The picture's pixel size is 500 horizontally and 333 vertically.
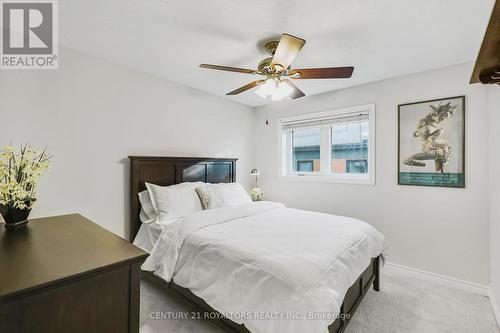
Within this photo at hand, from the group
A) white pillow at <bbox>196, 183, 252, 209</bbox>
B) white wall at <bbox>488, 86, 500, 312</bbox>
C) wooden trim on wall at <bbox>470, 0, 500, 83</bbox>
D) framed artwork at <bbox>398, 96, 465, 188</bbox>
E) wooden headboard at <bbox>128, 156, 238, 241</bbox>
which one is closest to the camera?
wooden trim on wall at <bbox>470, 0, 500, 83</bbox>

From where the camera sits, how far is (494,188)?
6.81 feet

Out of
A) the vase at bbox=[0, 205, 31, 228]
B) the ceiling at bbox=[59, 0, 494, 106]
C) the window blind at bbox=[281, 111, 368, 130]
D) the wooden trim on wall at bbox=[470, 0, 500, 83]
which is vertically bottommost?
the vase at bbox=[0, 205, 31, 228]

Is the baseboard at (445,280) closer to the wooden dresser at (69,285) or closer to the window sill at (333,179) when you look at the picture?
the window sill at (333,179)

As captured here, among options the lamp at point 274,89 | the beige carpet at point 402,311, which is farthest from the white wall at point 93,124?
the lamp at point 274,89

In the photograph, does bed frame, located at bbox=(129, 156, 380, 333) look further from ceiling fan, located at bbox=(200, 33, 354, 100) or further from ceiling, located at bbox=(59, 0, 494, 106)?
ceiling fan, located at bbox=(200, 33, 354, 100)

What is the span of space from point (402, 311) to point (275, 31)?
2644mm

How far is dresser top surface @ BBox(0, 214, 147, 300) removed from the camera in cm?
84

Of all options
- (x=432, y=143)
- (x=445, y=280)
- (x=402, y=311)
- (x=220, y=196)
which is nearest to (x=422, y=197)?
(x=432, y=143)

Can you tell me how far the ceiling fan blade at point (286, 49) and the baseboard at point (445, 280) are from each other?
272 cm

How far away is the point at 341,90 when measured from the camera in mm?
3297

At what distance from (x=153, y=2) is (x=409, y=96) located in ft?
9.26

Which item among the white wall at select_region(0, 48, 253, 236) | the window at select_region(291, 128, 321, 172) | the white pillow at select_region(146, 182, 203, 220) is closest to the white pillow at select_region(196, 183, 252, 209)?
the white pillow at select_region(146, 182, 203, 220)

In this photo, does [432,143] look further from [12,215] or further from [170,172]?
[12,215]

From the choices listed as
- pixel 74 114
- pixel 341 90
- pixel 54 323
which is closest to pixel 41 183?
pixel 74 114
